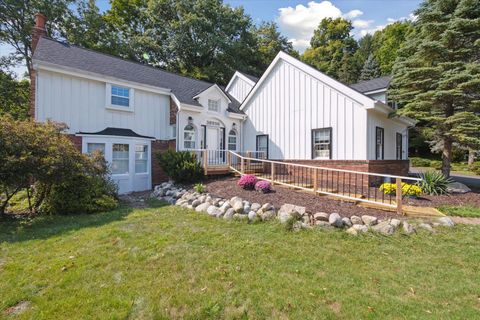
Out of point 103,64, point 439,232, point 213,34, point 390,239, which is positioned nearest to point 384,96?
point 439,232

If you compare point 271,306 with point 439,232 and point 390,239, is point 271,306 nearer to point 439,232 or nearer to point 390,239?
point 390,239

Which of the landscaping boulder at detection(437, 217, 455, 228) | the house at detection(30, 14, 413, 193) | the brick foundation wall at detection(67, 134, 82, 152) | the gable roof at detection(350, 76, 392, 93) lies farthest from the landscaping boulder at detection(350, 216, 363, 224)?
the brick foundation wall at detection(67, 134, 82, 152)

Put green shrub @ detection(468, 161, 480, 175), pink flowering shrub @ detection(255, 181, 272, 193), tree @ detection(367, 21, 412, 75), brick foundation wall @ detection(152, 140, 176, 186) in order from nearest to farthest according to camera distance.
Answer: pink flowering shrub @ detection(255, 181, 272, 193) → brick foundation wall @ detection(152, 140, 176, 186) → green shrub @ detection(468, 161, 480, 175) → tree @ detection(367, 21, 412, 75)

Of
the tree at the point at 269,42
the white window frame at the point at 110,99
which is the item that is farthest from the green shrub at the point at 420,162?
the white window frame at the point at 110,99

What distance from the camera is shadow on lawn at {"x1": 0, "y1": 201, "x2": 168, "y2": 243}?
17.4ft

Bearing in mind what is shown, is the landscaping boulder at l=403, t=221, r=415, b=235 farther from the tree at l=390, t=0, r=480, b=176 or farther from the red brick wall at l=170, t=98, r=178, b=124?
the red brick wall at l=170, t=98, r=178, b=124

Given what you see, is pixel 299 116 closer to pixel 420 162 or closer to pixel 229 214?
pixel 229 214

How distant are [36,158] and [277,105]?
10.5 meters

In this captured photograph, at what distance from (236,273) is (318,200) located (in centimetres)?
432

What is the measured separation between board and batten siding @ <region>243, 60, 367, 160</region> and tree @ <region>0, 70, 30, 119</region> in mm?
19917

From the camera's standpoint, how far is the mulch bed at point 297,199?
6.31 metres

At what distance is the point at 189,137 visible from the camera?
1270 cm

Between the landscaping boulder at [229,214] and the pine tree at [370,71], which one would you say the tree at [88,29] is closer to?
the landscaping boulder at [229,214]

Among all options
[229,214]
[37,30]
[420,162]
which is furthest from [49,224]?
[420,162]
